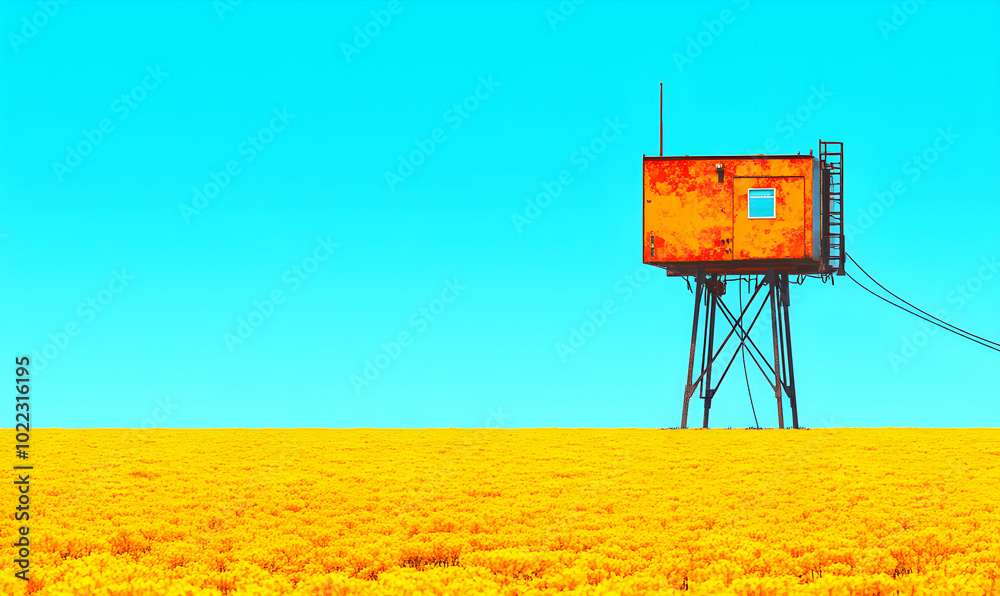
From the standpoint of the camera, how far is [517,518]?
18172 mm

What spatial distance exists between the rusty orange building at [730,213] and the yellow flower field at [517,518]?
249 inches

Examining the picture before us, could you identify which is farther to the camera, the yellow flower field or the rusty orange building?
the rusty orange building

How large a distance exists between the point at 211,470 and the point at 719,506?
490 inches

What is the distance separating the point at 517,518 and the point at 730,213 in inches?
693

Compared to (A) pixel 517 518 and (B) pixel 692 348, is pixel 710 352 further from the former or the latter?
(A) pixel 517 518

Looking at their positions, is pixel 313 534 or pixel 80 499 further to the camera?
pixel 80 499

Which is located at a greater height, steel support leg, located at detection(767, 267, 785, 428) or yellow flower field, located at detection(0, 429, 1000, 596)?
steel support leg, located at detection(767, 267, 785, 428)

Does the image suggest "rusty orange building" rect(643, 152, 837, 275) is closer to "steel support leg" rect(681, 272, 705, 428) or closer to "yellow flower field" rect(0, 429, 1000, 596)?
"steel support leg" rect(681, 272, 705, 428)

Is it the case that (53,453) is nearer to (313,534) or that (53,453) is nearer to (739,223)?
(313,534)

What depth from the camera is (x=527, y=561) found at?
48.5 ft

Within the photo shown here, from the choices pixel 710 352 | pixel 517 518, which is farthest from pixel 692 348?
pixel 517 518

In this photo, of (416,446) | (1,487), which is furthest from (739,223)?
(1,487)

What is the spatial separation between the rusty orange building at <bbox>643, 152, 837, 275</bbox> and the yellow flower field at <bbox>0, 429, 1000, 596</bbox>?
20.7ft

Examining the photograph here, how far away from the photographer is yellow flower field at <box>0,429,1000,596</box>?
13.8 metres
